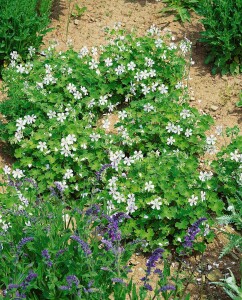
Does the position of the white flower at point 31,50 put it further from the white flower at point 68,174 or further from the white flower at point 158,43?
the white flower at point 68,174

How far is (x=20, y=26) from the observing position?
251 inches

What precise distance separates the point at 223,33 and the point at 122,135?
1.67 meters

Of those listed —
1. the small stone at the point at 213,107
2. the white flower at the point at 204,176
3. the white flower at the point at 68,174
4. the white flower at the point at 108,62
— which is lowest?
the small stone at the point at 213,107

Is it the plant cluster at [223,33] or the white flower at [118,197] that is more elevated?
the plant cluster at [223,33]

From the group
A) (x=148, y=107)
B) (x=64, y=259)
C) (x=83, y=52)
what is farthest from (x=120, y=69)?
(x=64, y=259)

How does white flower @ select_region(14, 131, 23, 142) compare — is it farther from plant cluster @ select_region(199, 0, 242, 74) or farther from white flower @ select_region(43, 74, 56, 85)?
plant cluster @ select_region(199, 0, 242, 74)

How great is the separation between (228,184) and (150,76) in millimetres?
1437

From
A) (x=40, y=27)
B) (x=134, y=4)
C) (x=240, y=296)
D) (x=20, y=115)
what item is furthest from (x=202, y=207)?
(x=134, y=4)

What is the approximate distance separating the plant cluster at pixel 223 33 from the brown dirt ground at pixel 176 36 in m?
0.12

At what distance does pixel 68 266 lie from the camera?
3.92 meters

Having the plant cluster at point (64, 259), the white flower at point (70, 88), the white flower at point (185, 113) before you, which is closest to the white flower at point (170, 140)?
the white flower at point (185, 113)

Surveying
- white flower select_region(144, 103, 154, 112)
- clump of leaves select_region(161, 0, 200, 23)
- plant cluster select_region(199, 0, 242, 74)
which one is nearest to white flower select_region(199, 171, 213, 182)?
white flower select_region(144, 103, 154, 112)

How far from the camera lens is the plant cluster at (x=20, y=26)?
6.33 metres

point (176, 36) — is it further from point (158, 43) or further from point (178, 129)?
point (178, 129)
